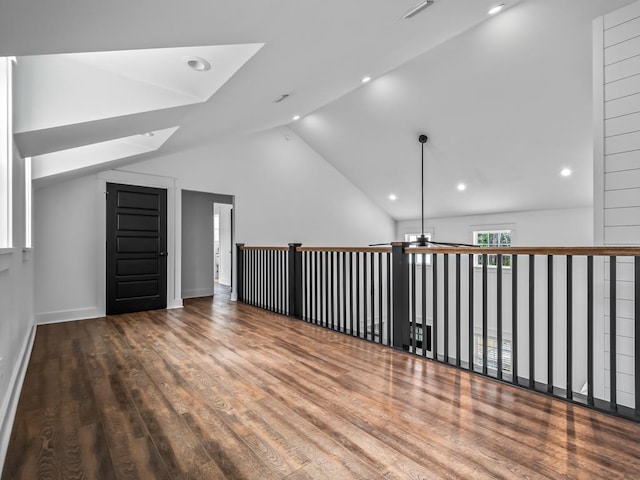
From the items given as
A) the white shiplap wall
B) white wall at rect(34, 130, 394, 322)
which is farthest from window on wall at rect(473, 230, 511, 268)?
the white shiplap wall

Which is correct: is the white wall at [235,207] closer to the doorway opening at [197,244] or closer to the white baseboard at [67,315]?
the white baseboard at [67,315]

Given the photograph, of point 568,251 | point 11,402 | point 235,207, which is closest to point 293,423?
point 11,402

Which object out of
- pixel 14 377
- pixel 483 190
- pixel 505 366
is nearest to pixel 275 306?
pixel 14 377

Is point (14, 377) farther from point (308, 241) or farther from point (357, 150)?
point (357, 150)

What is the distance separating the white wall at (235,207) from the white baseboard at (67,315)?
11 millimetres

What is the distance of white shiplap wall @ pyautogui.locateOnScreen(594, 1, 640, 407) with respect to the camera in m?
2.53

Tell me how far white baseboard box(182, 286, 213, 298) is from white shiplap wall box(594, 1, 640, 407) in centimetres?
592

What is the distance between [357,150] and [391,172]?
860 millimetres

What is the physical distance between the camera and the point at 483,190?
21.1 feet

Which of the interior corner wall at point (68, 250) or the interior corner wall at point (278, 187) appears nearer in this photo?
the interior corner wall at point (68, 250)

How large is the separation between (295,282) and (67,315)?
9.73ft

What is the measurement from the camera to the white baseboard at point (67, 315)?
4.13 metres

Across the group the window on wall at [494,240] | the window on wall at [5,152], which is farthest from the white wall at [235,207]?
the window on wall at [5,152]

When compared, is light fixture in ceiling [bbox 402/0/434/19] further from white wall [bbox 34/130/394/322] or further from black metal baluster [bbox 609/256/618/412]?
white wall [bbox 34/130/394/322]
